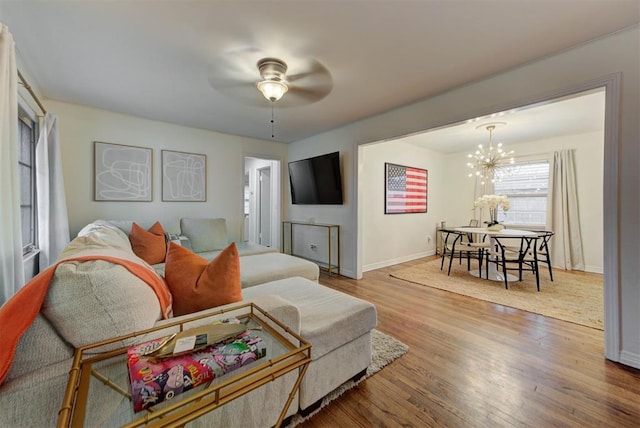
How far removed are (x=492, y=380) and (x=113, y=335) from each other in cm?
206

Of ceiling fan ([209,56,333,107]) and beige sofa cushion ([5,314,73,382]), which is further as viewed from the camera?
ceiling fan ([209,56,333,107])

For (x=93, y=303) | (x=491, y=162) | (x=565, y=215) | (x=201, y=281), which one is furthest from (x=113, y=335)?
(x=565, y=215)

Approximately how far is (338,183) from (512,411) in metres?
3.09

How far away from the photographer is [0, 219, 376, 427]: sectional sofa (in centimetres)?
76

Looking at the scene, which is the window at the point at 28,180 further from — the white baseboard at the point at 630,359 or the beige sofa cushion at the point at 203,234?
the white baseboard at the point at 630,359

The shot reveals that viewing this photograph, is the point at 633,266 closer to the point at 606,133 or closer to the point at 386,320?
the point at 606,133

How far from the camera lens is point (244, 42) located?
1886mm

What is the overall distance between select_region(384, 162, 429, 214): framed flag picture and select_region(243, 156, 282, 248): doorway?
208 cm

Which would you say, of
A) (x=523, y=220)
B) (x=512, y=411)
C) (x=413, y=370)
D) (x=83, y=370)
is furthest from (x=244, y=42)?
(x=523, y=220)

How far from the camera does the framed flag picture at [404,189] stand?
4609 millimetres

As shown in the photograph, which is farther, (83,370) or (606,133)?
(606,133)

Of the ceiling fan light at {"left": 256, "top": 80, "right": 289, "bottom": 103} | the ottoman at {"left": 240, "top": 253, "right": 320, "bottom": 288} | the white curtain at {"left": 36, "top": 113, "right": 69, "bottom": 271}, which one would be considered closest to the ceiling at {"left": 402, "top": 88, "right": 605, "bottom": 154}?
the ceiling fan light at {"left": 256, "top": 80, "right": 289, "bottom": 103}

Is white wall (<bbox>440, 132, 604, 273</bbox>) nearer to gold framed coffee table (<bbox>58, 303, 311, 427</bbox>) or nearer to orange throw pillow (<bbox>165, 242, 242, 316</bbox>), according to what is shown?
orange throw pillow (<bbox>165, 242, 242, 316</bbox>)

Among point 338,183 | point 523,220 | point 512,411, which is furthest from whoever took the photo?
point 523,220
